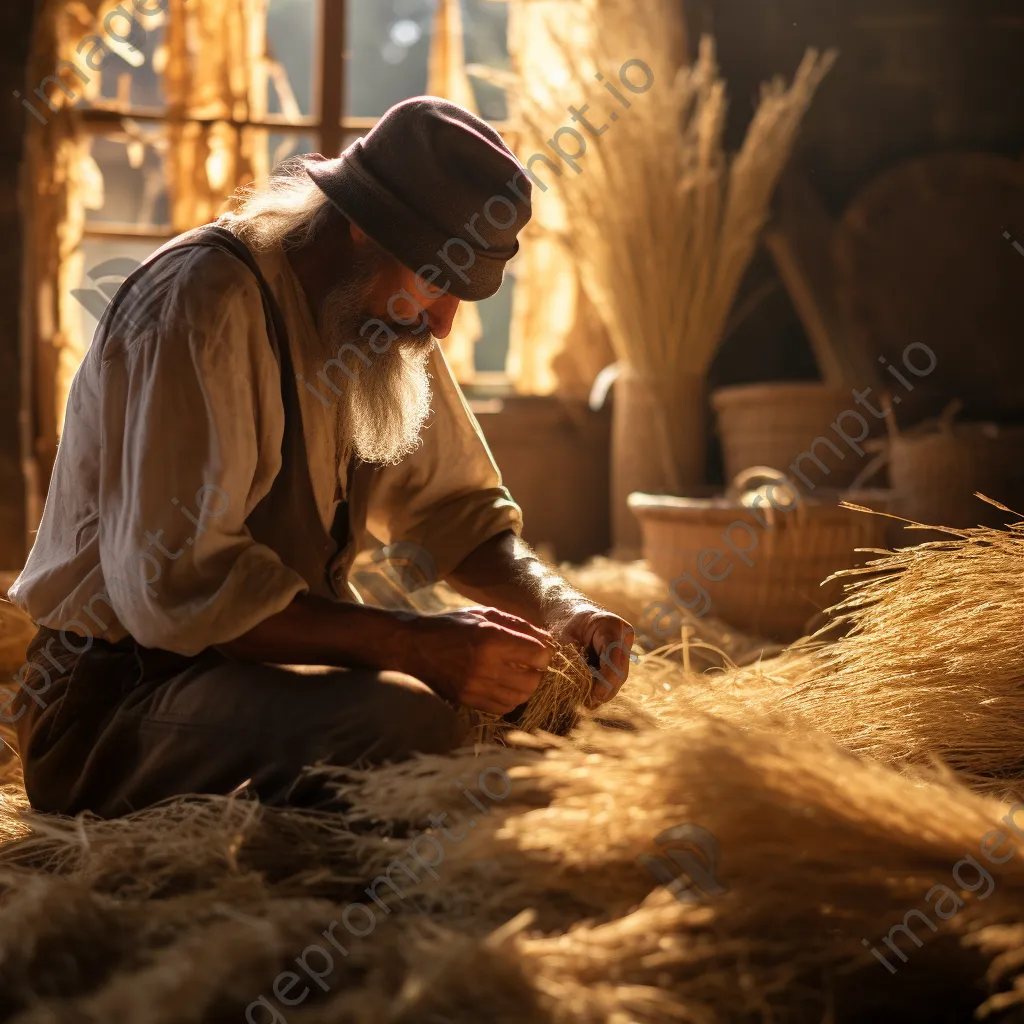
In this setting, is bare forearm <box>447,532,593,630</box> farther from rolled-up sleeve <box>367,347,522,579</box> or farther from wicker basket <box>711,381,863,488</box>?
wicker basket <box>711,381,863,488</box>

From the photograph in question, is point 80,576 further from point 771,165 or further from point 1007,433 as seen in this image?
point 771,165

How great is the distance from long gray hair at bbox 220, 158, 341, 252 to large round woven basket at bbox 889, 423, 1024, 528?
6.40ft

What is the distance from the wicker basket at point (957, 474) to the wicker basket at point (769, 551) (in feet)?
0.65

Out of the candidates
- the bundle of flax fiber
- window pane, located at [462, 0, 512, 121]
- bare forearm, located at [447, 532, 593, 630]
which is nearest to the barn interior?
the bundle of flax fiber

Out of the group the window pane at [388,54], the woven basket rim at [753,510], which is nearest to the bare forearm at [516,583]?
the woven basket rim at [753,510]

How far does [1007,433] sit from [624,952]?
8.18ft

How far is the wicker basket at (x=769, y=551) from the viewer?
2.88 meters

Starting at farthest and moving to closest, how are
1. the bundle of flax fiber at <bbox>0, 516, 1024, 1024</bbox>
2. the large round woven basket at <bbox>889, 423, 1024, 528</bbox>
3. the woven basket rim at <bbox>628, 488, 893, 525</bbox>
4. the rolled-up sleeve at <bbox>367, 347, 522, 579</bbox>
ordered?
1. the large round woven basket at <bbox>889, 423, 1024, 528</bbox>
2. the woven basket rim at <bbox>628, 488, 893, 525</bbox>
3. the rolled-up sleeve at <bbox>367, 347, 522, 579</bbox>
4. the bundle of flax fiber at <bbox>0, 516, 1024, 1024</bbox>

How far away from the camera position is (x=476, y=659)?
62.2 inches

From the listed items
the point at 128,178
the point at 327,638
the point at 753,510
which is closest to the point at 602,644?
the point at 327,638

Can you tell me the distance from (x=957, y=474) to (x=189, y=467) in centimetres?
228

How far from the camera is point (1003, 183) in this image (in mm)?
4094

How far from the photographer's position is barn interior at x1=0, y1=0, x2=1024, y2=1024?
1171 mm

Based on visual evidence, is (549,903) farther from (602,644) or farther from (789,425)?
(789,425)
